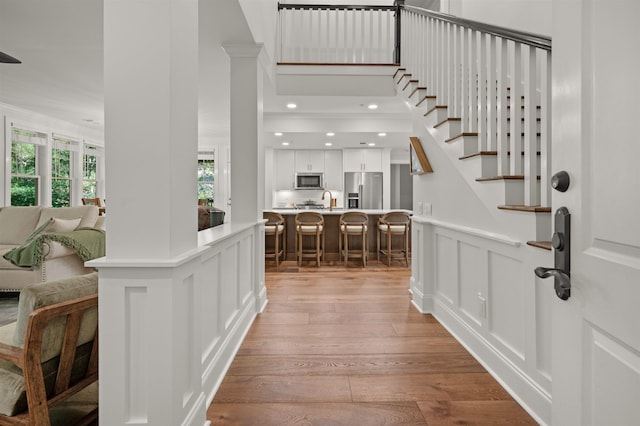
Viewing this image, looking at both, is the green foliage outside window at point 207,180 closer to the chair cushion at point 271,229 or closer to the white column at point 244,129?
the chair cushion at point 271,229

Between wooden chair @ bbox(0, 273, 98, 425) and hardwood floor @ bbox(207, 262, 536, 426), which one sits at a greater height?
wooden chair @ bbox(0, 273, 98, 425)

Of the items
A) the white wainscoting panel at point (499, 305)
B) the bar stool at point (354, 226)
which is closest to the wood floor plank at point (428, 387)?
the white wainscoting panel at point (499, 305)

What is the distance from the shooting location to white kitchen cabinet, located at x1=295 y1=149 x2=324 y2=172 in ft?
30.2

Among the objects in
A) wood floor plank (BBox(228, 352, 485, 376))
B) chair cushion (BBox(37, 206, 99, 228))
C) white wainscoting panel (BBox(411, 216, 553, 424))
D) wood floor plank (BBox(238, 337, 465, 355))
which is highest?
chair cushion (BBox(37, 206, 99, 228))

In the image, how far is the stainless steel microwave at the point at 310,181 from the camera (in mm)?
9078

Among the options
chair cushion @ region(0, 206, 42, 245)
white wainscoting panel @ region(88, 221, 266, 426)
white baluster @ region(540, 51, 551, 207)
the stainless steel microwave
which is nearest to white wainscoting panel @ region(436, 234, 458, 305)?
white baluster @ region(540, 51, 551, 207)

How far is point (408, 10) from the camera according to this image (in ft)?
13.2

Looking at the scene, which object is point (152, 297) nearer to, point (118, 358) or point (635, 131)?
point (118, 358)

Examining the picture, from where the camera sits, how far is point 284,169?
9.29 metres

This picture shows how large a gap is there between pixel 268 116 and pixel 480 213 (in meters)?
4.95

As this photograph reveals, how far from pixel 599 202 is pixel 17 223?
5.59m

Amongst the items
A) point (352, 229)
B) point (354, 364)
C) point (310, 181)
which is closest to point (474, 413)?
point (354, 364)

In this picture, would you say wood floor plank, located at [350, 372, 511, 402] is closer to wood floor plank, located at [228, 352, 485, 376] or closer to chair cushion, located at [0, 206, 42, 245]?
wood floor plank, located at [228, 352, 485, 376]

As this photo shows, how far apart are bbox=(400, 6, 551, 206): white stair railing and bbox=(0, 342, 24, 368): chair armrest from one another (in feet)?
7.45
